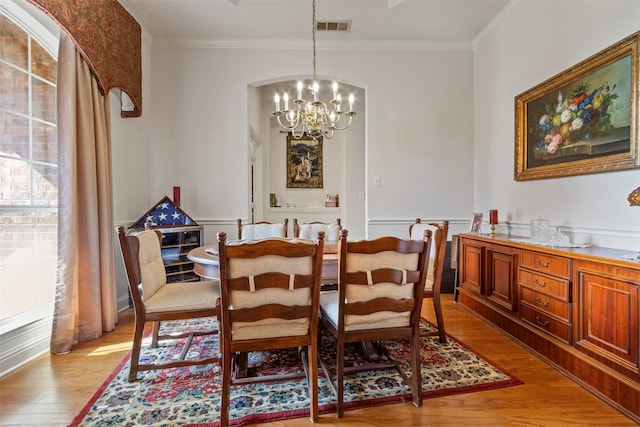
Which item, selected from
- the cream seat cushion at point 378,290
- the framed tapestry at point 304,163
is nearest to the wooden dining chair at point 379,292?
the cream seat cushion at point 378,290

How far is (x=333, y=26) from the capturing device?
137 inches

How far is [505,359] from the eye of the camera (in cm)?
210

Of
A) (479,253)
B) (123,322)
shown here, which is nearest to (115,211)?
(123,322)

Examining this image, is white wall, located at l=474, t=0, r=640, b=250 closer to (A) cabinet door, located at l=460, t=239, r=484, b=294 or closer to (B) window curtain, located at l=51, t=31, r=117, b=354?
(A) cabinet door, located at l=460, t=239, r=484, b=294

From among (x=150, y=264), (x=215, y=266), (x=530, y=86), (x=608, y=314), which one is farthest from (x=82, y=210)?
(x=530, y=86)

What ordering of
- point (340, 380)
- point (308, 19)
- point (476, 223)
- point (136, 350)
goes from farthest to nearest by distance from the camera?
point (308, 19)
point (476, 223)
point (136, 350)
point (340, 380)

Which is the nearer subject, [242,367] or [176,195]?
[242,367]

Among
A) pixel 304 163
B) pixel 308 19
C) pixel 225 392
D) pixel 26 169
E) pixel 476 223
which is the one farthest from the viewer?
pixel 304 163

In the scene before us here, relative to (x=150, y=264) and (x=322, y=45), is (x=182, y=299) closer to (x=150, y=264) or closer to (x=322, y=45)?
(x=150, y=264)

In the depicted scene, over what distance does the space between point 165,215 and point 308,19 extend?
2567 millimetres

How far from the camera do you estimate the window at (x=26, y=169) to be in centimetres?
208

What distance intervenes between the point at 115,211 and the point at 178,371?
1823 mm

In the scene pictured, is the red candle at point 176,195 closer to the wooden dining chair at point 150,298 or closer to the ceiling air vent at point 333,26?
the wooden dining chair at point 150,298

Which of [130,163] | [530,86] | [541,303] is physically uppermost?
[530,86]
